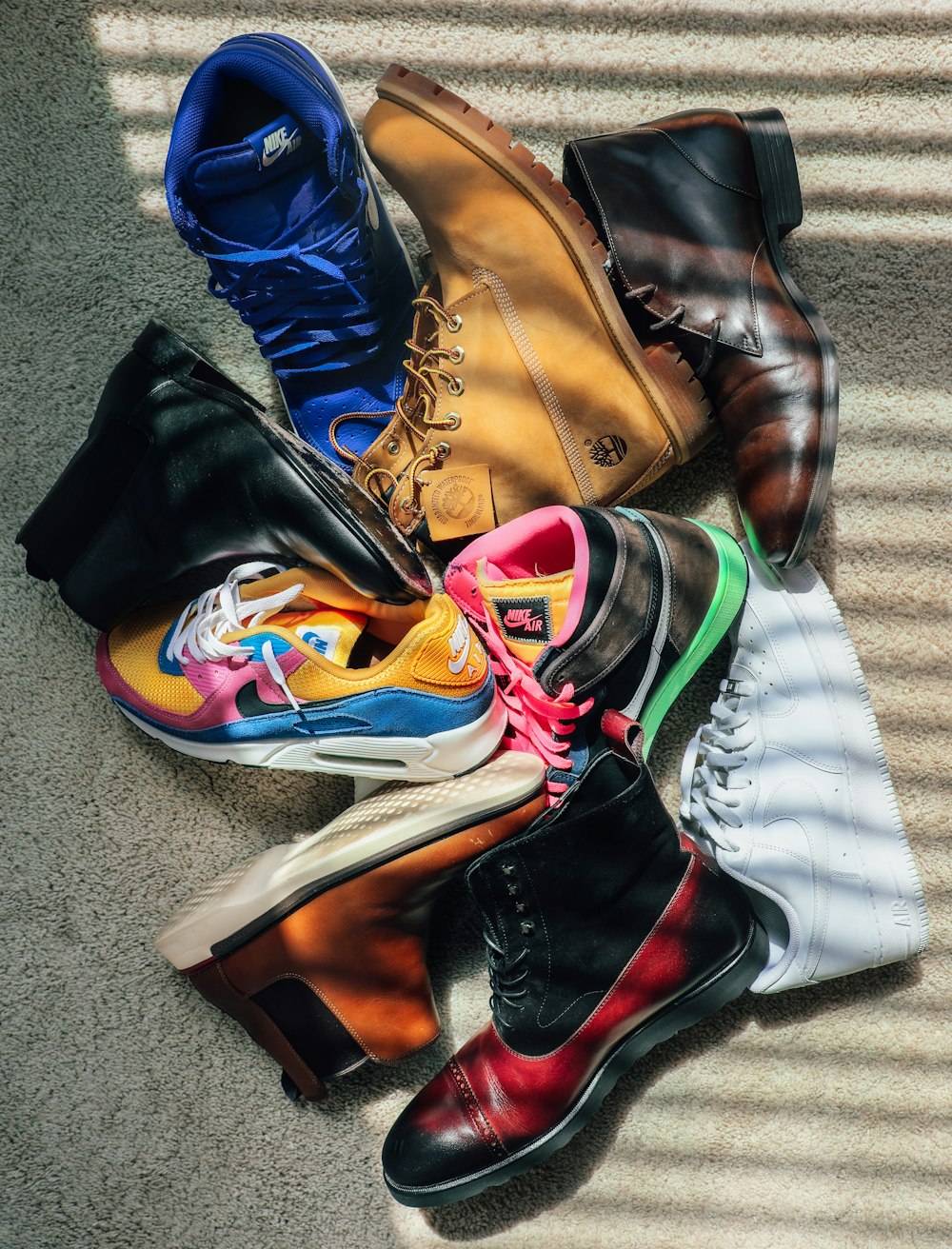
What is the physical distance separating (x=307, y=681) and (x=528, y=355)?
384 mm

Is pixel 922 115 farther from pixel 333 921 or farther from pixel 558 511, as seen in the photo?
pixel 333 921

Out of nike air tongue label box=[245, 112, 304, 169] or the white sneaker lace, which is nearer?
nike air tongue label box=[245, 112, 304, 169]

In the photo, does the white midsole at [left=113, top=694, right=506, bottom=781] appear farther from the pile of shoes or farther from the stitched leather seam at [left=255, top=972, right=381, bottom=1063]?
the stitched leather seam at [left=255, top=972, right=381, bottom=1063]

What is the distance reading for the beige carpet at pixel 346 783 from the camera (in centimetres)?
89

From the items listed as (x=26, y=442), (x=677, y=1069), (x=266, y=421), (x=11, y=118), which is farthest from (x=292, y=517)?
(x=677, y=1069)

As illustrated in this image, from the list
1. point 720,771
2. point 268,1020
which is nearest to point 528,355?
point 720,771

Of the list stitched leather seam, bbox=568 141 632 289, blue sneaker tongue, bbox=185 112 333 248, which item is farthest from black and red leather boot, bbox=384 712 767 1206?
blue sneaker tongue, bbox=185 112 333 248

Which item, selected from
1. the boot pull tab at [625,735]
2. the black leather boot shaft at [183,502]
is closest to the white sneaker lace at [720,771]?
the boot pull tab at [625,735]

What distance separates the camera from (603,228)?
0.82 m

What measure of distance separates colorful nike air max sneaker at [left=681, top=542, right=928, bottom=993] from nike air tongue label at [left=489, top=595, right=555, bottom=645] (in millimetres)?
A: 224

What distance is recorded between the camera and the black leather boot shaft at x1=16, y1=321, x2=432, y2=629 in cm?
77

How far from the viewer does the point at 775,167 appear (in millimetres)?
816

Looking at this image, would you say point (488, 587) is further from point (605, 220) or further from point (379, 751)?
point (605, 220)

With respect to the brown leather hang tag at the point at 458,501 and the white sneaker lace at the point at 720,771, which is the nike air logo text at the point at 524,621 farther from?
the white sneaker lace at the point at 720,771
